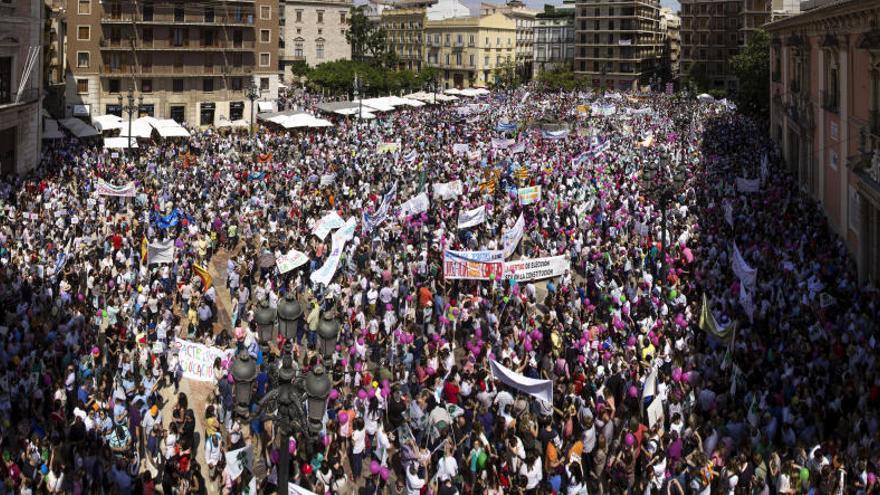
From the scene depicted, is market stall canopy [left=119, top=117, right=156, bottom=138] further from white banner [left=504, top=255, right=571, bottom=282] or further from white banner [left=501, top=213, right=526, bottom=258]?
white banner [left=504, top=255, right=571, bottom=282]

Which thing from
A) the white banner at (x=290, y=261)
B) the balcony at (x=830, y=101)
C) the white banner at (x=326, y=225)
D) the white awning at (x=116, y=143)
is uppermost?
the balcony at (x=830, y=101)

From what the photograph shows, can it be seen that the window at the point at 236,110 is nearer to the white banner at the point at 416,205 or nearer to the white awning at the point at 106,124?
the white awning at the point at 106,124

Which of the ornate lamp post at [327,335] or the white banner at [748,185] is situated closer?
the ornate lamp post at [327,335]

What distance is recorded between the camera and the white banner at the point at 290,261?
70.1 feet

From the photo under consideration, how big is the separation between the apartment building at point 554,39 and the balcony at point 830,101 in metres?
104

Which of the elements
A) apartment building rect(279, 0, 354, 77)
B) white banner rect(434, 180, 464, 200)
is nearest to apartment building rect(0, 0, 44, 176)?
white banner rect(434, 180, 464, 200)

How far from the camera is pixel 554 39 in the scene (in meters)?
136

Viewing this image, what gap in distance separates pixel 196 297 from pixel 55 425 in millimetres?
6293

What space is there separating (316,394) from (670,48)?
141 metres

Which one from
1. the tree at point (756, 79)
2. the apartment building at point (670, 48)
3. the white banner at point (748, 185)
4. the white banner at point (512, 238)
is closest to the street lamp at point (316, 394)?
the white banner at point (512, 238)

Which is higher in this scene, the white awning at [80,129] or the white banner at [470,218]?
the white awning at [80,129]

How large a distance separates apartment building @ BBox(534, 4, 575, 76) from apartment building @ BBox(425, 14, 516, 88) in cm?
719

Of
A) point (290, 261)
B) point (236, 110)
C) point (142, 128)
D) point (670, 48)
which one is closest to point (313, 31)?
point (236, 110)

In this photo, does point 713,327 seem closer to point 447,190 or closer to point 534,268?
point 534,268
